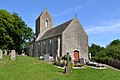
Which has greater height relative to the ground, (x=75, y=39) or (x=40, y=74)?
(x=75, y=39)

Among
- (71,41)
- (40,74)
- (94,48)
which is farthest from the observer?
(94,48)

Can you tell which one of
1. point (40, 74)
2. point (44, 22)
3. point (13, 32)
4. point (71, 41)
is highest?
point (44, 22)

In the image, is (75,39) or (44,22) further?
(44,22)

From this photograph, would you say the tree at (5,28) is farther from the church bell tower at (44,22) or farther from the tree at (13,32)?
the church bell tower at (44,22)

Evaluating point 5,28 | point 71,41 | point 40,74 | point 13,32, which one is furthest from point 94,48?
point 40,74

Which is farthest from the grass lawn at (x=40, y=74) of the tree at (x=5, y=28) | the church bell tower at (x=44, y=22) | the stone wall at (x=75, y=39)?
the church bell tower at (x=44, y=22)

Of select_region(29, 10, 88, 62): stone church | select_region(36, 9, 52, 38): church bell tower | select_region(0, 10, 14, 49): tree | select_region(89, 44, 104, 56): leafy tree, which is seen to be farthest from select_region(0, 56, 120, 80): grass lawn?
select_region(89, 44, 104, 56): leafy tree

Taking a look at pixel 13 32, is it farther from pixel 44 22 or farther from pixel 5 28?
pixel 44 22

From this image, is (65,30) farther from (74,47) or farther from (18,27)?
(18,27)

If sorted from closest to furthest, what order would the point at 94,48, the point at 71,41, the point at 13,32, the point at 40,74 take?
1. the point at 40,74
2. the point at 71,41
3. the point at 13,32
4. the point at 94,48

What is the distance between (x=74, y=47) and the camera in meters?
49.3

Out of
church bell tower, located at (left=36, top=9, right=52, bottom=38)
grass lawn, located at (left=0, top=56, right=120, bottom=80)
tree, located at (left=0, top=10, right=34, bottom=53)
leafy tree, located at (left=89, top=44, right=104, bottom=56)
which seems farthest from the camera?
leafy tree, located at (left=89, top=44, right=104, bottom=56)

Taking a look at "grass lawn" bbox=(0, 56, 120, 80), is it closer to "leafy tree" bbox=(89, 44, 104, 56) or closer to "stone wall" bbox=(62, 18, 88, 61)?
"stone wall" bbox=(62, 18, 88, 61)

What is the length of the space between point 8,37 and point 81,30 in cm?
1548
